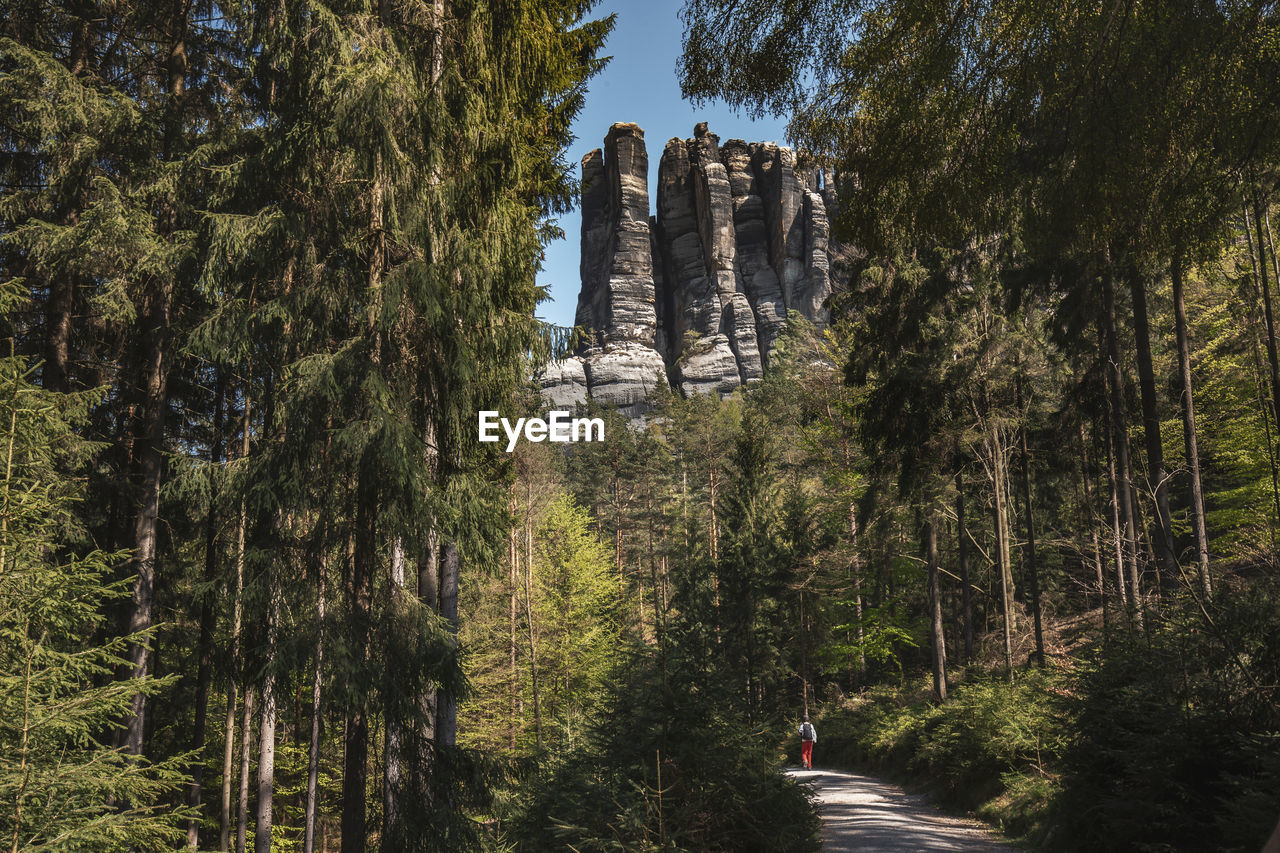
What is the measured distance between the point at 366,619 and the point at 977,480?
13135mm

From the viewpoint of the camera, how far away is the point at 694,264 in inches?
3196

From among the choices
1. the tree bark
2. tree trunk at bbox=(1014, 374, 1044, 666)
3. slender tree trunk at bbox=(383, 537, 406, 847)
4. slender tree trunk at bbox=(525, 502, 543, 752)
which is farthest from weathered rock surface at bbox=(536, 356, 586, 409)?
slender tree trunk at bbox=(383, 537, 406, 847)

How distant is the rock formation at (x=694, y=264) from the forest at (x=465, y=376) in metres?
59.2

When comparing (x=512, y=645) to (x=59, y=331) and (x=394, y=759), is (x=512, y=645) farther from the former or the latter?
(x=394, y=759)

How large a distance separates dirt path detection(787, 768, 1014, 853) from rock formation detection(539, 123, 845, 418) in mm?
59717

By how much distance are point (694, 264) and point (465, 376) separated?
76059 millimetres

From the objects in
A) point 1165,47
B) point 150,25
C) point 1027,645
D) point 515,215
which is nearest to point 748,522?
point 1027,645

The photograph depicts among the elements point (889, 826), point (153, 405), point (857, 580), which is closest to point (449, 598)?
point (153, 405)

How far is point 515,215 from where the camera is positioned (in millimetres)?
8820

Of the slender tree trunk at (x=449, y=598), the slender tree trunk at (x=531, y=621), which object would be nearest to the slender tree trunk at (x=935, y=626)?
the slender tree trunk at (x=531, y=621)

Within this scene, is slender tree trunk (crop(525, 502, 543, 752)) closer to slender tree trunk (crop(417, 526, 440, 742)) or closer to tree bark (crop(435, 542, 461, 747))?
tree bark (crop(435, 542, 461, 747))

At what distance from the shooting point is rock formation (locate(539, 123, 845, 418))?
75312mm

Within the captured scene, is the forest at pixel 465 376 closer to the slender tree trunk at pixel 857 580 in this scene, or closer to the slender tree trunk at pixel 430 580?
the slender tree trunk at pixel 430 580

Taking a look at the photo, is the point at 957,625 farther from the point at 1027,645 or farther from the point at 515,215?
the point at 515,215
